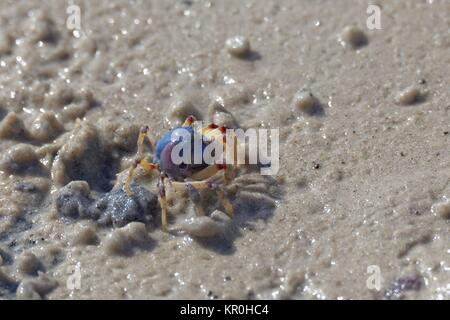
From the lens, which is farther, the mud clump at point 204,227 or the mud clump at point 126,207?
the mud clump at point 126,207

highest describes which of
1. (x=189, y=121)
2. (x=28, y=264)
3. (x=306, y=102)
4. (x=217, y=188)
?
(x=306, y=102)

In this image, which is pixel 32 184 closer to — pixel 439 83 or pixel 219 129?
pixel 219 129

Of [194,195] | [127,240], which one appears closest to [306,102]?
[194,195]

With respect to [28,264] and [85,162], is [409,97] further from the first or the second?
[28,264]

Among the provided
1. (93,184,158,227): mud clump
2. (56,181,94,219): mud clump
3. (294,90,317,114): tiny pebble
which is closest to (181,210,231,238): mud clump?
(93,184,158,227): mud clump

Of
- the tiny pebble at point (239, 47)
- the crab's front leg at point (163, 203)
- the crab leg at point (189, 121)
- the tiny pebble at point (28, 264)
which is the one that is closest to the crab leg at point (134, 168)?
the crab's front leg at point (163, 203)

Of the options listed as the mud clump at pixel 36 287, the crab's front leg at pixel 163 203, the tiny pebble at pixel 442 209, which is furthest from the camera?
the crab's front leg at pixel 163 203

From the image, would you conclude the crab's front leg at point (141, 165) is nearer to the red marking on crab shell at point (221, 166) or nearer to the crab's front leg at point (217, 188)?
the crab's front leg at point (217, 188)

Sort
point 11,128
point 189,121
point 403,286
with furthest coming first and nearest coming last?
1. point 11,128
2. point 189,121
3. point 403,286
